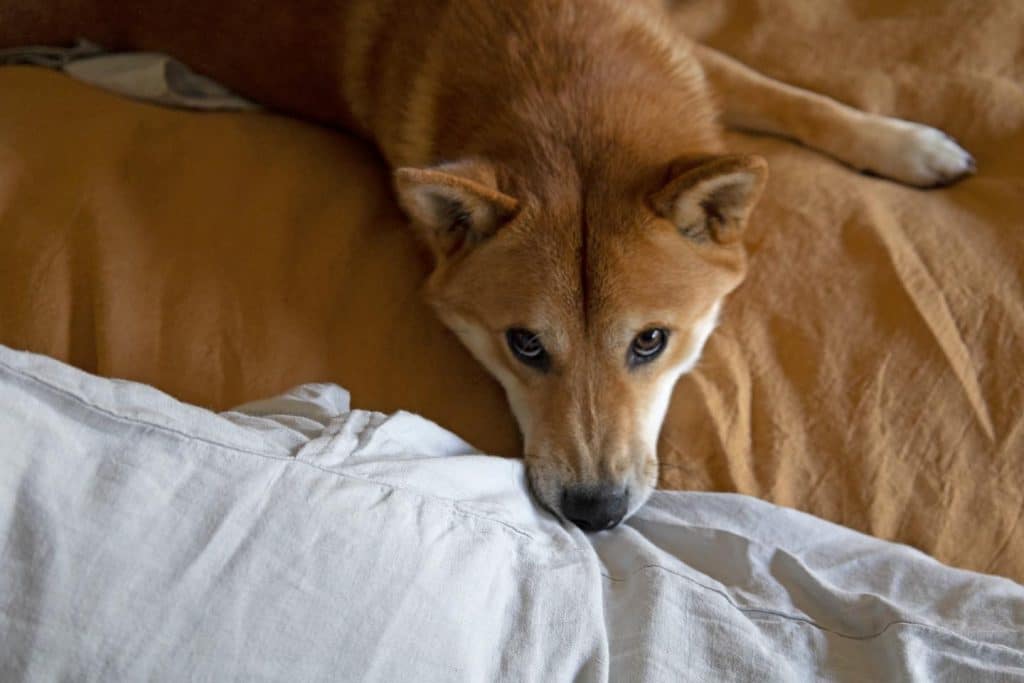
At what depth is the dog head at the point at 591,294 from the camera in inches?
51.2

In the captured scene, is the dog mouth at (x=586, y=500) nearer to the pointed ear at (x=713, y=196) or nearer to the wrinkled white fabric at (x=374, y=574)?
the wrinkled white fabric at (x=374, y=574)

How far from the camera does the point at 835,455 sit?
4.52 ft

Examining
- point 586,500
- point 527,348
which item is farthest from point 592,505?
point 527,348

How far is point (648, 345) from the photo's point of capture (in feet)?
4.56

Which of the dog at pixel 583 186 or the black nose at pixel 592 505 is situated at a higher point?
the dog at pixel 583 186

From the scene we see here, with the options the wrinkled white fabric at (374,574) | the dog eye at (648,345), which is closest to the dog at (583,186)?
the dog eye at (648,345)

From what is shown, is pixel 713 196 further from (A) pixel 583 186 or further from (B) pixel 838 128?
(B) pixel 838 128

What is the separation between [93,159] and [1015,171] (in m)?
1.78

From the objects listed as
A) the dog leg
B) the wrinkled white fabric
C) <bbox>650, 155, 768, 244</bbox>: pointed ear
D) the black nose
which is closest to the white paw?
the dog leg

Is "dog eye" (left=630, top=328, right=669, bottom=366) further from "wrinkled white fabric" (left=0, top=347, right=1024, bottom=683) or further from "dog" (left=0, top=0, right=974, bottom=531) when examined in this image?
"wrinkled white fabric" (left=0, top=347, right=1024, bottom=683)

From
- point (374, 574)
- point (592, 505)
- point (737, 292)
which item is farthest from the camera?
point (737, 292)

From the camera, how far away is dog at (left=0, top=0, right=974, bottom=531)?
131 cm

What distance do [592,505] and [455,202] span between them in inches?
20.3

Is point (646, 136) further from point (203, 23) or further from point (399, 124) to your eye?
point (203, 23)
